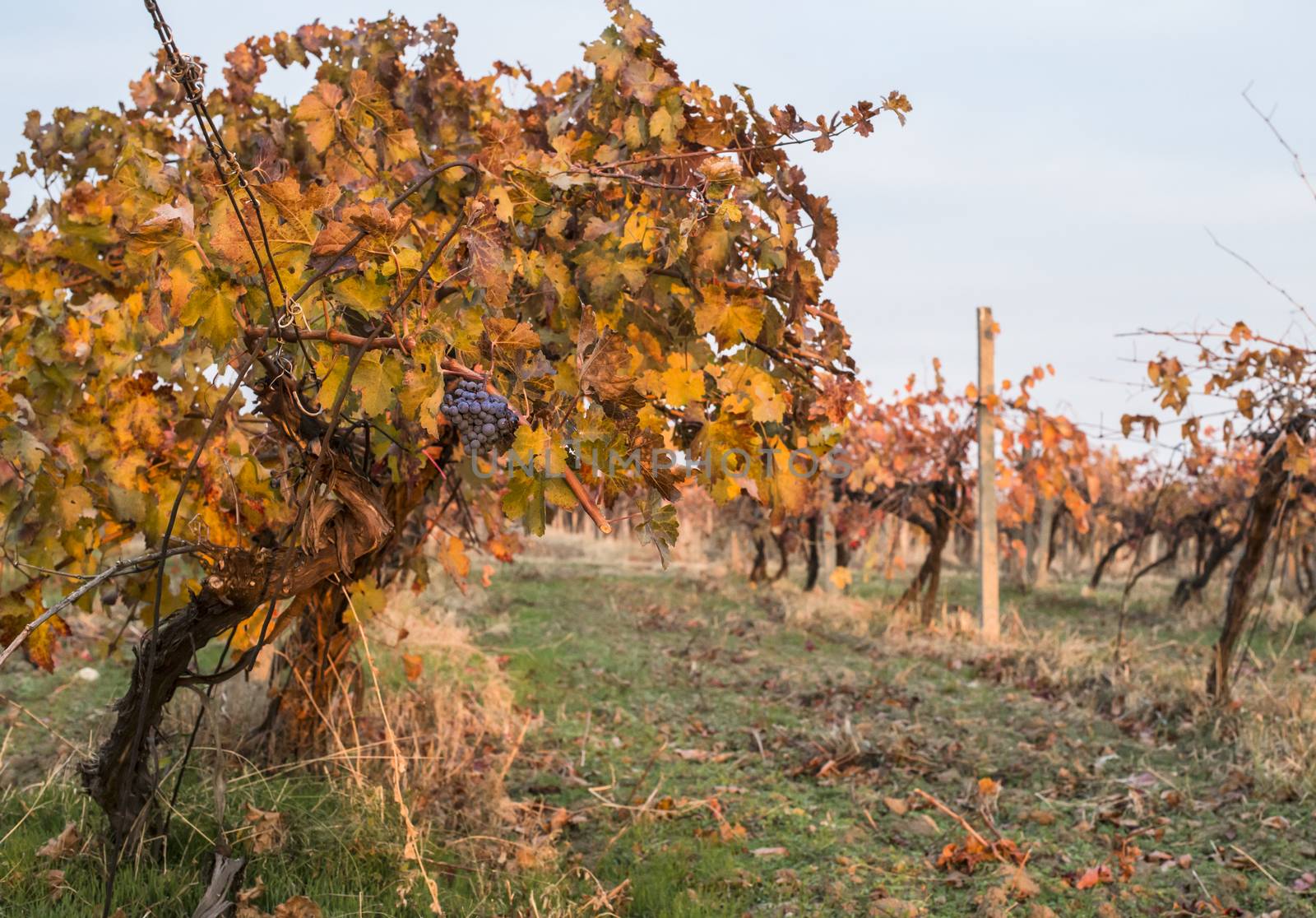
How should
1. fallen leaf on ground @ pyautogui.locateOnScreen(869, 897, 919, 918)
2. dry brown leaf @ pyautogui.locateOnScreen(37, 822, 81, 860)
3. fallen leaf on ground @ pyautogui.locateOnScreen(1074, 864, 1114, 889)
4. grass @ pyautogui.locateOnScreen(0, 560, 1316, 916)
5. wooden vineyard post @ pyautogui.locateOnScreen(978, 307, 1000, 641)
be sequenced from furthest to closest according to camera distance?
wooden vineyard post @ pyautogui.locateOnScreen(978, 307, 1000, 641) < fallen leaf on ground @ pyautogui.locateOnScreen(1074, 864, 1114, 889) < fallen leaf on ground @ pyautogui.locateOnScreen(869, 897, 919, 918) < grass @ pyautogui.locateOnScreen(0, 560, 1316, 916) < dry brown leaf @ pyautogui.locateOnScreen(37, 822, 81, 860)

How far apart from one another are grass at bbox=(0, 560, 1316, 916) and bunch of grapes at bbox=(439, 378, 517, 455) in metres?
1.55

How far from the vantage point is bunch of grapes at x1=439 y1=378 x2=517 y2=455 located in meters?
2.15

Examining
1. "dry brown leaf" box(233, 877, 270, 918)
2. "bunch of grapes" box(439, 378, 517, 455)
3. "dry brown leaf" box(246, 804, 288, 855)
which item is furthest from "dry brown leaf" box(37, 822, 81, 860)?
"bunch of grapes" box(439, 378, 517, 455)

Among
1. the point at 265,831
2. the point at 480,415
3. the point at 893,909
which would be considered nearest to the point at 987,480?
the point at 893,909

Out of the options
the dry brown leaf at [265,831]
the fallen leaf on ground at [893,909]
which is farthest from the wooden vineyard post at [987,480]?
the dry brown leaf at [265,831]

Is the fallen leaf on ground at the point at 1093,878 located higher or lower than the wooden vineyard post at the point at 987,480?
lower

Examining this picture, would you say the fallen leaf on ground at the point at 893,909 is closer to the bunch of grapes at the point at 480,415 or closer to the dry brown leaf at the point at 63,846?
the bunch of grapes at the point at 480,415

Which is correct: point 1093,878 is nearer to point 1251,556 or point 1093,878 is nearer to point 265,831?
point 265,831

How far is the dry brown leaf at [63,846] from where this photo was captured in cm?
308

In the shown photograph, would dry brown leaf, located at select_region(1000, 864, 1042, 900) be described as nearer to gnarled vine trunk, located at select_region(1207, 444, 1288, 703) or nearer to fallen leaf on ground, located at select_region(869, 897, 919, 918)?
fallen leaf on ground, located at select_region(869, 897, 919, 918)

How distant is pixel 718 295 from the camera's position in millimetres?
2881

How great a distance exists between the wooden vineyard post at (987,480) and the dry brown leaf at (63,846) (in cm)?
819

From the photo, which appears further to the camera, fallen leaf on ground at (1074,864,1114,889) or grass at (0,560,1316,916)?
fallen leaf on ground at (1074,864,1114,889)

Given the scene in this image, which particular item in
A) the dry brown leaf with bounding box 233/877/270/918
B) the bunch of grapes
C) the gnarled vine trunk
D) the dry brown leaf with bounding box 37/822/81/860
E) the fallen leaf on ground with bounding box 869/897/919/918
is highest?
the bunch of grapes
